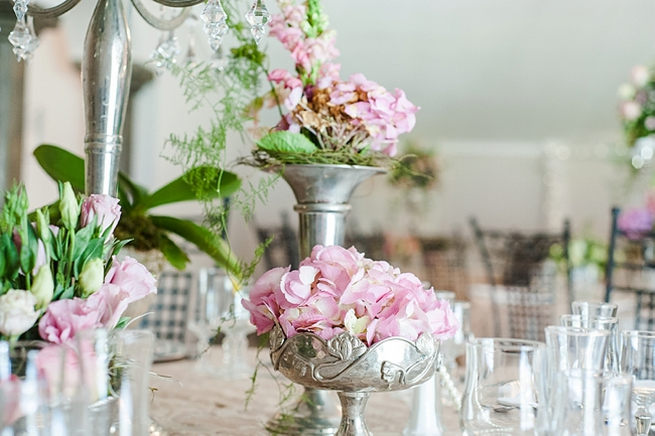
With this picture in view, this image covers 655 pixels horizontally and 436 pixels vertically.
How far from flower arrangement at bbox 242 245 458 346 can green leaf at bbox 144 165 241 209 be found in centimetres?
30

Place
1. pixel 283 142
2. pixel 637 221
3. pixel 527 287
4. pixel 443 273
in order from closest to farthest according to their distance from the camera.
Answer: pixel 283 142 → pixel 637 221 → pixel 527 287 → pixel 443 273

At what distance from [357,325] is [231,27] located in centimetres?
59

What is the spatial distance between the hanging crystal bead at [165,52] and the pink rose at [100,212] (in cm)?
50

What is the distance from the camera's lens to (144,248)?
1318 mm

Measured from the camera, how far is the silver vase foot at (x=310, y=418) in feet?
3.63

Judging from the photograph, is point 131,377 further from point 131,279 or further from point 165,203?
point 165,203

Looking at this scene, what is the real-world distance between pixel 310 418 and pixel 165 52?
685 mm

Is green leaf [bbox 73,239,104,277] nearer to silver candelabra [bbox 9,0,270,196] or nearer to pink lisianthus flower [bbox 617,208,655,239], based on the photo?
silver candelabra [bbox 9,0,270,196]

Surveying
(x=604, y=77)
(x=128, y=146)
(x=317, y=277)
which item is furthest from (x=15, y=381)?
(x=604, y=77)

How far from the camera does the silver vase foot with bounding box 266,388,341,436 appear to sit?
1107mm

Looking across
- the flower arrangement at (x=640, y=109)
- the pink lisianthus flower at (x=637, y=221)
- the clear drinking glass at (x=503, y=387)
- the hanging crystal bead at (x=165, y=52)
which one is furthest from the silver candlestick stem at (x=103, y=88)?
the flower arrangement at (x=640, y=109)

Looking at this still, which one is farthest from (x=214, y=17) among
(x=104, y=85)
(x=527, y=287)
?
(x=527, y=287)

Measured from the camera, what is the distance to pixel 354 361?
2.78 ft

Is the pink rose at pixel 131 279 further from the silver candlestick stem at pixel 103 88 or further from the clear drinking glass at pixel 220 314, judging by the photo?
the clear drinking glass at pixel 220 314
